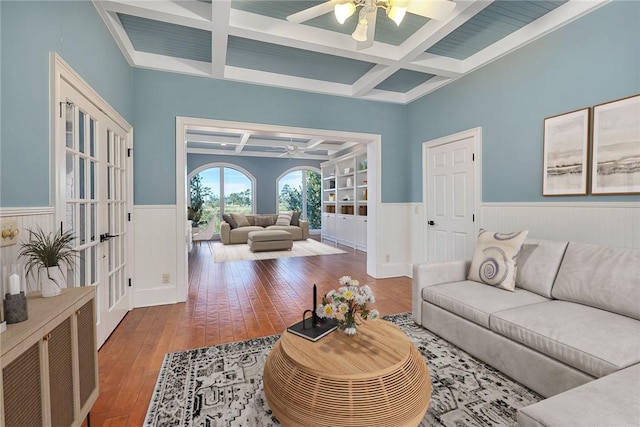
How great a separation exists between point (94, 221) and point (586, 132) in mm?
4113

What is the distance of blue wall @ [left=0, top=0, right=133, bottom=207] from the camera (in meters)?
1.34

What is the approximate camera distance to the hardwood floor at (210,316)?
1.83 meters

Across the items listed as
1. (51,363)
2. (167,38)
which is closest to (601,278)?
(51,363)

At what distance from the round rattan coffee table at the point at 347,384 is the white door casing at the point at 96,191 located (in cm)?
154

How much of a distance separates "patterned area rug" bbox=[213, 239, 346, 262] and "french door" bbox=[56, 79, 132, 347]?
3.02 meters

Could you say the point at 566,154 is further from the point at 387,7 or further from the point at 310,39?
the point at 310,39

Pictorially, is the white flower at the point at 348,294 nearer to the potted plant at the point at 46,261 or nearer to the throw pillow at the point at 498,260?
the potted plant at the point at 46,261

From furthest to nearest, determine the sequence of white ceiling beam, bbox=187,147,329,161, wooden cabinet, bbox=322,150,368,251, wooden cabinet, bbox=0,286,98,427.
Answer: white ceiling beam, bbox=187,147,329,161 → wooden cabinet, bbox=322,150,368,251 → wooden cabinet, bbox=0,286,98,427

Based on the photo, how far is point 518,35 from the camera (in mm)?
2916

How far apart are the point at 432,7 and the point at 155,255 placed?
3.63 m

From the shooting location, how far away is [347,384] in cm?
125

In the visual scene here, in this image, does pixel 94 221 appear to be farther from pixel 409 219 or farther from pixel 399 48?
pixel 409 219

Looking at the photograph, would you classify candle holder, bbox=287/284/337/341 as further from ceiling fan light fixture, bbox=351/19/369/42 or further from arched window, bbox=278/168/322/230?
arched window, bbox=278/168/322/230

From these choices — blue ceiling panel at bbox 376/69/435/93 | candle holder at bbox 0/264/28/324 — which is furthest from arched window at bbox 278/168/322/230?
candle holder at bbox 0/264/28/324
